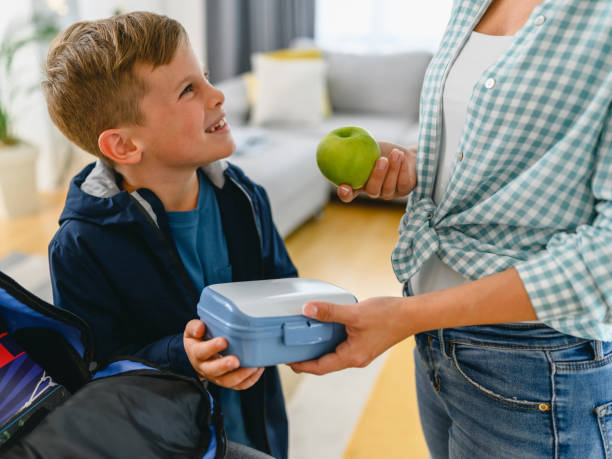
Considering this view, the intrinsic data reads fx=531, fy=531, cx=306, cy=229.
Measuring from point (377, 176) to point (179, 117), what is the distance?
381mm

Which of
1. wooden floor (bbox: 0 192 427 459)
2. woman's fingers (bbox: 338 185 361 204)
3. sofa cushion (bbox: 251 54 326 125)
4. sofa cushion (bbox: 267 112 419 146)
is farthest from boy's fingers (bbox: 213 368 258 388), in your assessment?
sofa cushion (bbox: 251 54 326 125)

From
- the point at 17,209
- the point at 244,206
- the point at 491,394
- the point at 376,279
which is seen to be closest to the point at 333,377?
the point at 376,279

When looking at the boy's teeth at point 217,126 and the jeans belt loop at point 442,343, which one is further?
the boy's teeth at point 217,126

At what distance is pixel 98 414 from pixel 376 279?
231cm

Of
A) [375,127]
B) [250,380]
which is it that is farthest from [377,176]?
[375,127]

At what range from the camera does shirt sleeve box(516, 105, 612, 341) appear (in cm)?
63

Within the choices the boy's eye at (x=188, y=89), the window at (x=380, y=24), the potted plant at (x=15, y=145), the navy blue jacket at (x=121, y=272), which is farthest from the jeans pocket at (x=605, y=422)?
the window at (x=380, y=24)

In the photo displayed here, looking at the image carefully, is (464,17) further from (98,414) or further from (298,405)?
(298,405)

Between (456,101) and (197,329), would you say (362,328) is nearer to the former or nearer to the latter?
(197,329)

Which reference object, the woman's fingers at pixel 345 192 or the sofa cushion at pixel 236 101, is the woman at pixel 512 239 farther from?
the sofa cushion at pixel 236 101

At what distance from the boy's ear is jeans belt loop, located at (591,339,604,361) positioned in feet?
2.67

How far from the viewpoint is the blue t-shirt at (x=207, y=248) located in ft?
3.38

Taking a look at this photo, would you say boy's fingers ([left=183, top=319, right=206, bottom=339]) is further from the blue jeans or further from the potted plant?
the potted plant

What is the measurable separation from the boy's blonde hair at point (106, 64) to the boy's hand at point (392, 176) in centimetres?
41
